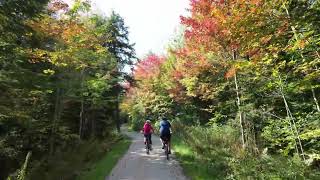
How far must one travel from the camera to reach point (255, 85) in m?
16.6

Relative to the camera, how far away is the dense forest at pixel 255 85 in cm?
777

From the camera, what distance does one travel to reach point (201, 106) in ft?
104

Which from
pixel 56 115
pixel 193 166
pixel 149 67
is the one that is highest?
pixel 149 67

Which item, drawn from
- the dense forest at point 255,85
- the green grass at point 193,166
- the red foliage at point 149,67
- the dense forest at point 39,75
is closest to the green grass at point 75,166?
the dense forest at point 39,75

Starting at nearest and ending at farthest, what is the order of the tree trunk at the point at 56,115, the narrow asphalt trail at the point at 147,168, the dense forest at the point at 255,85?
the dense forest at the point at 255,85 → the narrow asphalt trail at the point at 147,168 → the tree trunk at the point at 56,115

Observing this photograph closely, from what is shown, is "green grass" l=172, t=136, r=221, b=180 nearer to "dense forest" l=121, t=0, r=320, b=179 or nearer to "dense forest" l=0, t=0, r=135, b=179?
"dense forest" l=121, t=0, r=320, b=179

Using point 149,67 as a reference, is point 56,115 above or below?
below

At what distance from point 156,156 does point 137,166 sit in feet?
8.57

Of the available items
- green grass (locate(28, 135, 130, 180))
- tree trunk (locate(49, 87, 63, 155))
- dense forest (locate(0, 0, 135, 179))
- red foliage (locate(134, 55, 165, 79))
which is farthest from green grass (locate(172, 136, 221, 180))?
red foliage (locate(134, 55, 165, 79))

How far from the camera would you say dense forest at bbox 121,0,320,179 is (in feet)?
25.5

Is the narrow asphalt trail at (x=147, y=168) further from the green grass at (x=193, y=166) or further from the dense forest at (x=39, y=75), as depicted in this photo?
the dense forest at (x=39, y=75)

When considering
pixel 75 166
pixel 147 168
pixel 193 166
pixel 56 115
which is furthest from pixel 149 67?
pixel 193 166

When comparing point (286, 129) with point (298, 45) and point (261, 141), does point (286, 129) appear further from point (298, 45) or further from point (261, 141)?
point (298, 45)

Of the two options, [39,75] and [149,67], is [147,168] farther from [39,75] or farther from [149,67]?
[149,67]
